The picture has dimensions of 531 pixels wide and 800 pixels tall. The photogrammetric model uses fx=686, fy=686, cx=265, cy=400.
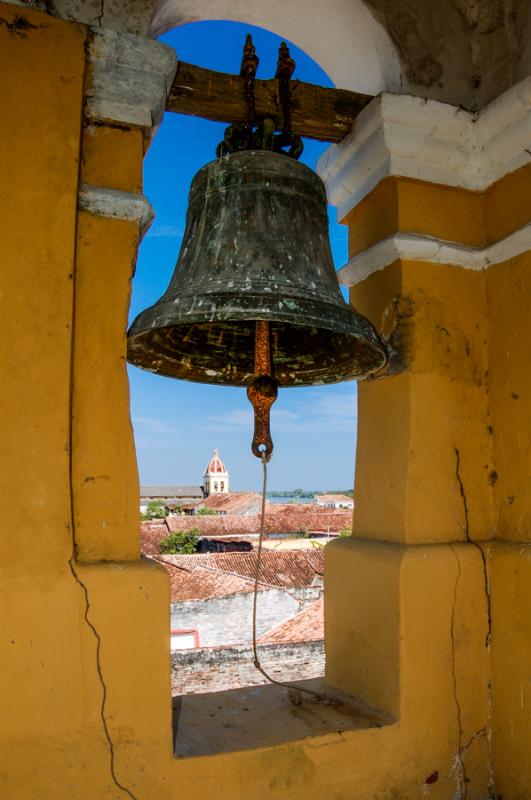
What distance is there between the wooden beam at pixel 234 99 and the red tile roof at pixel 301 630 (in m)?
11.2

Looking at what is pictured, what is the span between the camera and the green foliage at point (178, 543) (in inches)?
1222

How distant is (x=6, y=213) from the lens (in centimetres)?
161

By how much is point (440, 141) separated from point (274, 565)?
2282cm

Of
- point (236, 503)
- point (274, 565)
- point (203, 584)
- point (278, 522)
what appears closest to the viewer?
point (203, 584)

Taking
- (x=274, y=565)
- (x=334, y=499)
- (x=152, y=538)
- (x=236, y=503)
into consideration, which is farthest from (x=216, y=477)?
(x=274, y=565)

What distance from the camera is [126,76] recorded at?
181 centimetres

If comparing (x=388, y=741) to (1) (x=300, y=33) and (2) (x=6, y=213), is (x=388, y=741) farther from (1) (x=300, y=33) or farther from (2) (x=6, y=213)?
(1) (x=300, y=33)

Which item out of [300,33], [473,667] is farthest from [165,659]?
[300,33]

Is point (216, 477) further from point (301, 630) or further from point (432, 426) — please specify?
point (432, 426)

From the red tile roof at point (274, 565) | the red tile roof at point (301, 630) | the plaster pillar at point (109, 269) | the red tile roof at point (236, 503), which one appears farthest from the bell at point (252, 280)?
the red tile roof at point (236, 503)

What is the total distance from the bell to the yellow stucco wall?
0.54 ft

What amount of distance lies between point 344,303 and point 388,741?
1.19 meters

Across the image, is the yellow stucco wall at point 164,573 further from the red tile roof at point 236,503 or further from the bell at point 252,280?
the red tile roof at point 236,503

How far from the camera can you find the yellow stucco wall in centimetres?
154
